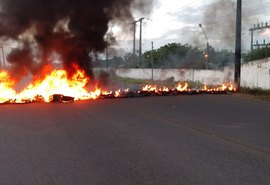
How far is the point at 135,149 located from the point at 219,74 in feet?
91.4

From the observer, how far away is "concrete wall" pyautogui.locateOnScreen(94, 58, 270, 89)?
26.1m

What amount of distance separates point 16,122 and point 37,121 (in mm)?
576

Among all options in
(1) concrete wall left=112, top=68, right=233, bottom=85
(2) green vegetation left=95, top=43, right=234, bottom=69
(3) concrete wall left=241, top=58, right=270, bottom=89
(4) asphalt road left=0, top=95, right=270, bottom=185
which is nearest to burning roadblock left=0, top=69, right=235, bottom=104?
(4) asphalt road left=0, top=95, right=270, bottom=185

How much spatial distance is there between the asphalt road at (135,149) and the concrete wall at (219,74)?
46.0ft

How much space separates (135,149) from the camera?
7297mm

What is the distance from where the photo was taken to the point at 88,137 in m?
8.60

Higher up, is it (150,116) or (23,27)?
(23,27)

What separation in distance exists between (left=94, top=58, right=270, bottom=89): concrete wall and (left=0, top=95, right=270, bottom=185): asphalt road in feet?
46.0

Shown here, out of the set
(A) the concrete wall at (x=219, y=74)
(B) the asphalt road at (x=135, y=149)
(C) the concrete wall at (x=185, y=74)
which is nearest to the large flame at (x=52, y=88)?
(B) the asphalt road at (x=135, y=149)

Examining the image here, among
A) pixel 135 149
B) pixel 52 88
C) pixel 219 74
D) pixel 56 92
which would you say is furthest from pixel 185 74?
pixel 135 149

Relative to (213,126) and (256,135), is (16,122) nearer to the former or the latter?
(213,126)

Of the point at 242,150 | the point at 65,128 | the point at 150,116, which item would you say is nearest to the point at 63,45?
the point at 150,116

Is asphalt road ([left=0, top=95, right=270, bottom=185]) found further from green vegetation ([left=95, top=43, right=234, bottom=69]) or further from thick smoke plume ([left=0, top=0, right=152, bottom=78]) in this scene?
green vegetation ([left=95, top=43, right=234, bottom=69])

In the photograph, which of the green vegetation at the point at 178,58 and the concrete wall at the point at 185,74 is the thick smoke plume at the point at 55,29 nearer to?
the concrete wall at the point at 185,74
